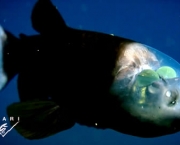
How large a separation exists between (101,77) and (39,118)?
1.63 ft

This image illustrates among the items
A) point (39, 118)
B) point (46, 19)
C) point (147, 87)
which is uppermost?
point (46, 19)

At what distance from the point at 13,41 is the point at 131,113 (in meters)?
0.72

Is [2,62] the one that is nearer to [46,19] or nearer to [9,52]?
[9,52]

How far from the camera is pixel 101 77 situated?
1145 millimetres

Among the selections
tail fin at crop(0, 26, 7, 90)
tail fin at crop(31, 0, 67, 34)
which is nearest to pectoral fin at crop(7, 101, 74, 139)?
tail fin at crop(0, 26, 7, 90)

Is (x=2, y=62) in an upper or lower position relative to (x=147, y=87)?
upper

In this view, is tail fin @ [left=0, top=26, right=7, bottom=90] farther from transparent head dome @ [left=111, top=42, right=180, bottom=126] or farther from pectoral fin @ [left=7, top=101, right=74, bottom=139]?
transparent head dome @ [left=111, top=42, right=180, bottom=126]

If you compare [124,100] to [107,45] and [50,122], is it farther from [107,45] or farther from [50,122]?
[50,122]

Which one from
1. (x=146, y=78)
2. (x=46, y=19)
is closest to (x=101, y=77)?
(x=146, y=78)

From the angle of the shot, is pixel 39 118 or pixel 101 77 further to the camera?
pixel 39 118

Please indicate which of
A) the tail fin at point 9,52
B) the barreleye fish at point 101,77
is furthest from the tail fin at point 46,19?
the tail fin at point 9,52

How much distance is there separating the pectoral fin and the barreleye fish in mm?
46

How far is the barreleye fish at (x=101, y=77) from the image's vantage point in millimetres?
1123

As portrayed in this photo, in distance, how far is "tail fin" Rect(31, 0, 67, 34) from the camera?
1.31 meters
